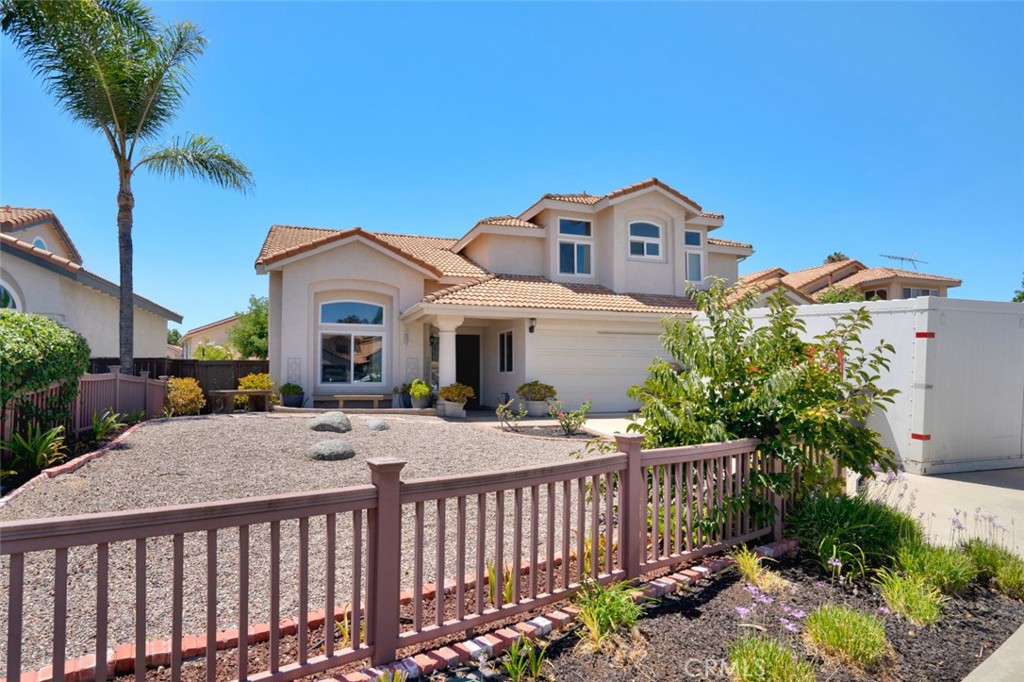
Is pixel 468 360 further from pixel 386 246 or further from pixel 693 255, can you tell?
pixel 693 255

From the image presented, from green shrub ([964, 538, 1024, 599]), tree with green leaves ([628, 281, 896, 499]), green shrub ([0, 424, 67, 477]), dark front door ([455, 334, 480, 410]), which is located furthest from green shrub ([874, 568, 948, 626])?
dark front door ([455, 334, 480, 410])

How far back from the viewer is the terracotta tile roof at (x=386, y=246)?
1608 cm

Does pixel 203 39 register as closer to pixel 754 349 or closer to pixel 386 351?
pixel 386 351

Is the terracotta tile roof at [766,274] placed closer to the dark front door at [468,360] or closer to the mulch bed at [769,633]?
the dark front door at [468,360]

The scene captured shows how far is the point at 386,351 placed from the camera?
56.4 feet

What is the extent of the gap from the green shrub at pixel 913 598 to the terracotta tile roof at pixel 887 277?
→ 33760 millimetres

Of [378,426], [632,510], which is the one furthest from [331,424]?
[632,510]

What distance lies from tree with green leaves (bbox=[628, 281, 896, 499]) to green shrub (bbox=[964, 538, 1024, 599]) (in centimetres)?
85

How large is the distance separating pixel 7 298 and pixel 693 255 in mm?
21628

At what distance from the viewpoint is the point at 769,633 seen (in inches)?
136

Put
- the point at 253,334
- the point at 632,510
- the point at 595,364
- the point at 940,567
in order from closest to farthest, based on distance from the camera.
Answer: the point at 632,510 → the point at 940,567 → the point at 595,364 → the point at 253,334

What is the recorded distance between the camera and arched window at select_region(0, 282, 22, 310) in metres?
13.3

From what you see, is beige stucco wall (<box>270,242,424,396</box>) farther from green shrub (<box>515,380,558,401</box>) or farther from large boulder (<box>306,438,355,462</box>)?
large boulder (<box>306,438,355,462</box>)

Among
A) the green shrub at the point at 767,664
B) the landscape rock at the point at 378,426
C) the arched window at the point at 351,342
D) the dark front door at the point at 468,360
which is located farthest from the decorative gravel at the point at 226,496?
the dark front door at the point at 468,360
